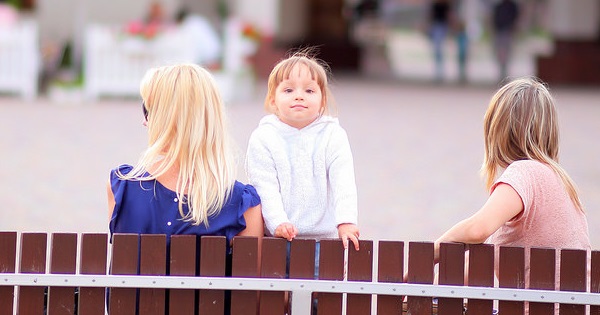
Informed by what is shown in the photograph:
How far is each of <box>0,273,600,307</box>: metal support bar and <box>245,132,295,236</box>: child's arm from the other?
24 centimetres

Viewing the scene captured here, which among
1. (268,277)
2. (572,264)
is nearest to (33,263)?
(268,277)

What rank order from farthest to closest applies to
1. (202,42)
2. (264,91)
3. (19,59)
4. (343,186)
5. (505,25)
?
(505,25) → (264,91) → (202,42) → (19,59) → (343,186)

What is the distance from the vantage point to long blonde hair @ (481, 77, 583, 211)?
169 inches

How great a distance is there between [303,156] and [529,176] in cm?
81

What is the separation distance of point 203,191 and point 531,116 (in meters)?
1.18

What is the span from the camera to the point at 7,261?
13.7 ft

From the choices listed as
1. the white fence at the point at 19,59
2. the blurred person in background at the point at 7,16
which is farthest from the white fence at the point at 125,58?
the blurred person in background at the point at 7,16

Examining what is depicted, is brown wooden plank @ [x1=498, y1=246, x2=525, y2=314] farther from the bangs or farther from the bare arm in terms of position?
the bangs

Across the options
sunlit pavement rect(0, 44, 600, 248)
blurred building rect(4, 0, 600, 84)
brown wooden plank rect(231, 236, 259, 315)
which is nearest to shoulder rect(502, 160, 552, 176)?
brown wooden plank rect(231, 236, 259, 315)

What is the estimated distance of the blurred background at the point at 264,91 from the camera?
1007cm

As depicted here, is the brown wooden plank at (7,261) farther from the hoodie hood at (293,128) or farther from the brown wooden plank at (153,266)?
the hoodie hood at (293,128)

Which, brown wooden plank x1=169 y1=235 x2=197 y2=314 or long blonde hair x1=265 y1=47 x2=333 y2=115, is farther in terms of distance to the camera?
long blonde hair x1=265 y1=47 x2=333 y2=115

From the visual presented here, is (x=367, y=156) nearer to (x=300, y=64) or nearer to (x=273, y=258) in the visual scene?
(x=300, y=64)

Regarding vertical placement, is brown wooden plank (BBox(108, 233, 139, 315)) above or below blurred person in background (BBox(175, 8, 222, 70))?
below
